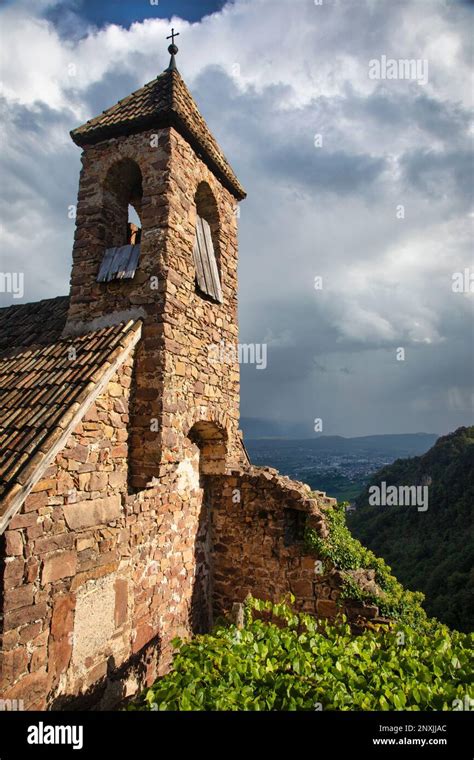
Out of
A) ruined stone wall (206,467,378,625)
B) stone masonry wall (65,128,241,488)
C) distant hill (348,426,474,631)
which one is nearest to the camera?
stone masonry wall (65,128,241,488)

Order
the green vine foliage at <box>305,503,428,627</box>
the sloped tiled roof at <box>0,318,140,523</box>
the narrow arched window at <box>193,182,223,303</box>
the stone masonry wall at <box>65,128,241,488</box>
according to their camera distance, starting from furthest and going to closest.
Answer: the narrow arched window at <box>193,182,223,303</box> < the green vine foliage at <box>305,503,428,627</box> < the stone masonry wall at <box>65,128,241,488</box> < the sloped tiled roof at <box>0,318,140,523</box>

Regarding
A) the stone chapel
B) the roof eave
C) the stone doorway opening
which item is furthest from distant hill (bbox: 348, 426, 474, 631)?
the roof eave

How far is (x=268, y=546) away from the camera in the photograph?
730 centimetres

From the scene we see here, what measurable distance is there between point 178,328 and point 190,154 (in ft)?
10.9

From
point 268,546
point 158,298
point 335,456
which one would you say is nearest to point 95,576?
point 268,546

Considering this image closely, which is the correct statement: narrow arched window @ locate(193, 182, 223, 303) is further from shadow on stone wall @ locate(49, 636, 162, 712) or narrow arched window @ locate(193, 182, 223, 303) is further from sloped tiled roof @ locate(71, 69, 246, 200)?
shadow on stone wall @ locate(49, 636, 162, 712)

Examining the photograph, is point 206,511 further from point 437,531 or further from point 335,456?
point 335,456

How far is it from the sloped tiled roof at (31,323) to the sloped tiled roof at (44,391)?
526mm

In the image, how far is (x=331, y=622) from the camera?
21.1 ft

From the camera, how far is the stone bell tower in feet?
19.6

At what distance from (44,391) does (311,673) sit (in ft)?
13.8

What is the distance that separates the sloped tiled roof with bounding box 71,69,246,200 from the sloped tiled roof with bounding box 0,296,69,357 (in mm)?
3145
